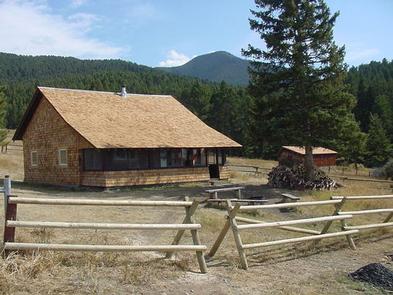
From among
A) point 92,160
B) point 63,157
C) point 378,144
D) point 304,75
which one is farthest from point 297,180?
point 378,144

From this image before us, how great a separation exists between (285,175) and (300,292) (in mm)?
→ 18876

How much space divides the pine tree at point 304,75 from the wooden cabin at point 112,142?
498 cm

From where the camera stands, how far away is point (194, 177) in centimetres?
2905

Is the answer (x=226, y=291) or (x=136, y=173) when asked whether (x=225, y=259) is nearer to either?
(x=226, y=291)

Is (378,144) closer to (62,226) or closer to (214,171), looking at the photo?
(214,171)

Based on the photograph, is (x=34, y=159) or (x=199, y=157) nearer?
(x=199, y=157)

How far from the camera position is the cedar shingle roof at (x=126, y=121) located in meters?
25.9

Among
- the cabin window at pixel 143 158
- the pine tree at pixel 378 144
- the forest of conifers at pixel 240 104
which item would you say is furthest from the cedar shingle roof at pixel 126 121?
the pine tree at pixel 378 144

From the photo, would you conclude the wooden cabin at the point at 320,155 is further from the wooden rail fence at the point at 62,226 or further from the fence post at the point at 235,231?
the wooden rail fence at the point at 62,226

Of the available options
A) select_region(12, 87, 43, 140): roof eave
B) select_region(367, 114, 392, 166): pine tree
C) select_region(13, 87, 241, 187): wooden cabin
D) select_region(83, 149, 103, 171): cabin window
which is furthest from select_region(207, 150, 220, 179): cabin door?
select_region(367, 114, 392, 166): pine tree

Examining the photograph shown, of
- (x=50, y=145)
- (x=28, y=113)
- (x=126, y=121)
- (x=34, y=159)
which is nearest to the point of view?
(x=50, y=145)

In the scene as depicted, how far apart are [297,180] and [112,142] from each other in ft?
31.0

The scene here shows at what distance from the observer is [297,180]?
2580cm

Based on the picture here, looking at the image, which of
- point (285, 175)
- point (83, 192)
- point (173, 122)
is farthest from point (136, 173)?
point (285, 175)
